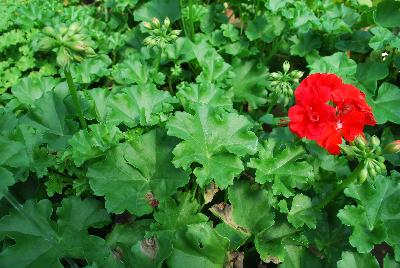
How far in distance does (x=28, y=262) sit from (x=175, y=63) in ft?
5.15

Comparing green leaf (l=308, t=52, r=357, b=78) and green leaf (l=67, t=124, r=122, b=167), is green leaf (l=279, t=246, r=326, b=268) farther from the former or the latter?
green leaf (l=308, t=52, r=357, b=78)

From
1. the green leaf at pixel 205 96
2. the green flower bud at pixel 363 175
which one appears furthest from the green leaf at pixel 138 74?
the green flower bud at pixel 363 175

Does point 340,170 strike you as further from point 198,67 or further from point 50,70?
point 50,70

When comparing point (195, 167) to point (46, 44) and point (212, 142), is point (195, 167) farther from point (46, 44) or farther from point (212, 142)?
point (46, 44)

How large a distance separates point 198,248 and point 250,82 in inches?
54.1

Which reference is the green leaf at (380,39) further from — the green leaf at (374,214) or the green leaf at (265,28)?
the green leaf at (374,214)

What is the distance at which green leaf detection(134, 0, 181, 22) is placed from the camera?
3.36 meters

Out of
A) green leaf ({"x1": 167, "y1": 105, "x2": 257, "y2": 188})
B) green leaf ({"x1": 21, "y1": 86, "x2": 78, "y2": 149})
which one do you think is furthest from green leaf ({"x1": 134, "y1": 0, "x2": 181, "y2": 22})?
green leaf ({"x1": 167, "y1": 105, "x2": 257, "y2": 188})

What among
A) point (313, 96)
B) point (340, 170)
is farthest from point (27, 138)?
point (340, 170)

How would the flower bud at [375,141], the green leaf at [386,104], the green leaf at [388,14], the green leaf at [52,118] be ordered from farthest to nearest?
the green leaf at [388,14] < the green leaf at [386,104] < the green leaf at [52,118] < the flower bud at [375,141]

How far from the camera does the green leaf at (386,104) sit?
8.96 feet

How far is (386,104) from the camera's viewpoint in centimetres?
282

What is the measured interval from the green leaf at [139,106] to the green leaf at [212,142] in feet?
0.78

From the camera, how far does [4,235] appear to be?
217cm
